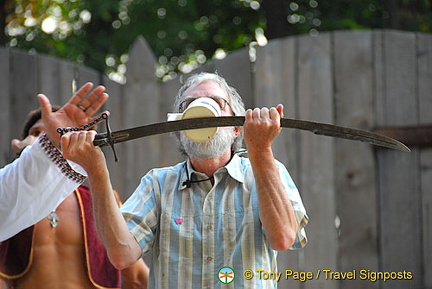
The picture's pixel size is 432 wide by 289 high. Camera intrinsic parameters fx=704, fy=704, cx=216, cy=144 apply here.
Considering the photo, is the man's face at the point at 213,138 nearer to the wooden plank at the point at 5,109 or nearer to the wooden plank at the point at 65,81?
the wooden plank at the point at 65,81

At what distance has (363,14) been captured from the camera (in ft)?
18.4

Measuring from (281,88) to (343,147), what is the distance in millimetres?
437

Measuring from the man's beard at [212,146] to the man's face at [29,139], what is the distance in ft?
3.10

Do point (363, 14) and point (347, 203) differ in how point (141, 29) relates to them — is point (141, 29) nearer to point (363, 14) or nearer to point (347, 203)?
point (363, 14)

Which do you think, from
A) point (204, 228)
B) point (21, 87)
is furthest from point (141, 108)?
point (204, 228)

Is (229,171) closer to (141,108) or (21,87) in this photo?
(141,108)

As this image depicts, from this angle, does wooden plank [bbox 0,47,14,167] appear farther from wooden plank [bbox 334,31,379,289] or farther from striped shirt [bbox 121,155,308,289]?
wooden plank [bbox 334,31,379,289]

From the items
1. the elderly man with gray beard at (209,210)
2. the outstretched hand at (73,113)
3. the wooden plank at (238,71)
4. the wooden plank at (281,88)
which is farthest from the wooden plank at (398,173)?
the outstretched hand at (73,113)

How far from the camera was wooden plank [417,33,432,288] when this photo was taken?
344 centimetres

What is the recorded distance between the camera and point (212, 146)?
2.31 metres

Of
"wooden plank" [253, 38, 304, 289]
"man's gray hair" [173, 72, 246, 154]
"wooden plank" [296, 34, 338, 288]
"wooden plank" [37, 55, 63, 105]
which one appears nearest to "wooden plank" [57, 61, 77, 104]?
"wooden plank" [37, 55, 63, 105]

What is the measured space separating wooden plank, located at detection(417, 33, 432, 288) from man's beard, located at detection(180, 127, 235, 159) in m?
1.49

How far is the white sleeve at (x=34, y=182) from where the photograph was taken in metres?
2.52

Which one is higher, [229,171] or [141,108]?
[141,108]
